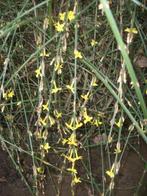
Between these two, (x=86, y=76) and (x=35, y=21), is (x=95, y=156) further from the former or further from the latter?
(x=35, y=21)

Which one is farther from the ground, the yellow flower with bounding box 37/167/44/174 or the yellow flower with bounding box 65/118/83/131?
the yellow flower with bounding box 65/118/83/131

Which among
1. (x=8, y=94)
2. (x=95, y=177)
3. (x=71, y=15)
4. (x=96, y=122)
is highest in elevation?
(x=71, y=15)

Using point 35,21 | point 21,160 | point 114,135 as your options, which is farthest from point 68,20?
point 21,160

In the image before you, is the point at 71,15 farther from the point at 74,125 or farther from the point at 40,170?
the point at 40,170

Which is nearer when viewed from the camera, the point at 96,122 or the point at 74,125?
the point at 74,125

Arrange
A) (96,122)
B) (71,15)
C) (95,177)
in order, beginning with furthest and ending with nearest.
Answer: (95,177) → (96,122) → (71,15)

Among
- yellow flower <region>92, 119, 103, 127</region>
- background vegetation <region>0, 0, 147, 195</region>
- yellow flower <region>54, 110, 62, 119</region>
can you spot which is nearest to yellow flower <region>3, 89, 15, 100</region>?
background vegetation <region>0, 0, 147, 195</region>

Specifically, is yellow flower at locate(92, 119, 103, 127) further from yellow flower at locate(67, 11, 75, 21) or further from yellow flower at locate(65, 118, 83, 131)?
yellow flower at locate(67, 11, 75, 21)

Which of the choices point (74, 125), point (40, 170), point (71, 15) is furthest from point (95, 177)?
point (71, 15)
